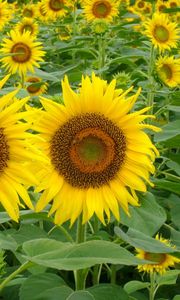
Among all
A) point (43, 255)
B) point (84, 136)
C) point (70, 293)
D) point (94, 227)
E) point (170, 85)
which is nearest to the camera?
point (43, 255)

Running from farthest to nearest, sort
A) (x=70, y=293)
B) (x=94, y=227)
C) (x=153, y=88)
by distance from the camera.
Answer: (x=153, y=88), (x=94, y=227), (x=70, y=293)

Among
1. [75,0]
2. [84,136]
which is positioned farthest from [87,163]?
[75,0]

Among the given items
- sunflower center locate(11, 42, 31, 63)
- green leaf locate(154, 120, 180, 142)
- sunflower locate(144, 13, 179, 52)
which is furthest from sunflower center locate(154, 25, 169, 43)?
green leaf locate(154, 120, 180, 142)

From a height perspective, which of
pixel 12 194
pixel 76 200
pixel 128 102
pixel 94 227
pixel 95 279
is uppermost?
pixel 128 102

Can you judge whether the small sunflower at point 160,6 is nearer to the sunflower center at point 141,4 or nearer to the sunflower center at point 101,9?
the sunflower center at point 141,4

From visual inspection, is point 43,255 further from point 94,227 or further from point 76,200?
point 94,227

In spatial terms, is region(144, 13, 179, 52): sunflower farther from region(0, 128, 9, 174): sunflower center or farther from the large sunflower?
region(0, 128, 9, 174): sunflower center
